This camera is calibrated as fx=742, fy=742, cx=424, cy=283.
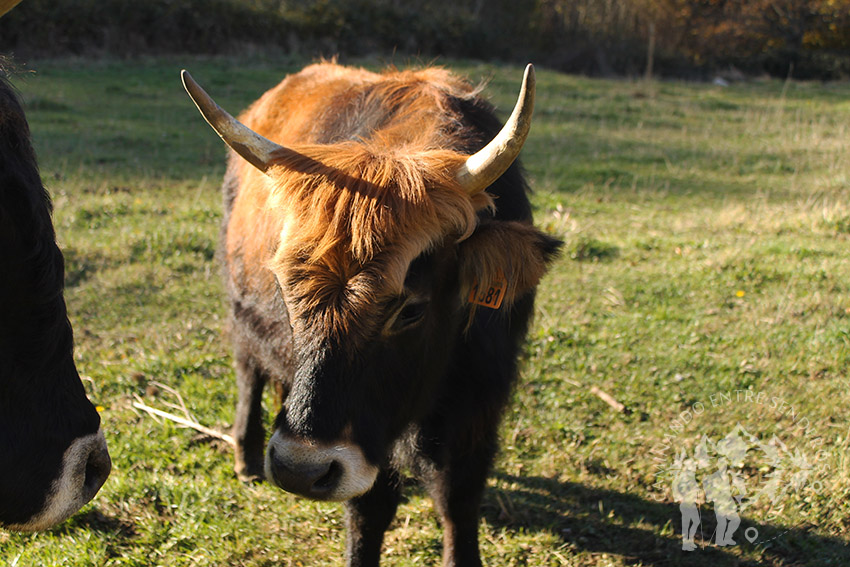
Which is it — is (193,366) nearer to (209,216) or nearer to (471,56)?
(209,216)

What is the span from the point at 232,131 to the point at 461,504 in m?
1.89

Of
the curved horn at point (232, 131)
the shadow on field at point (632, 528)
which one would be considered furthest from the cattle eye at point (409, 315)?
the shadow on field at point (632, 528)

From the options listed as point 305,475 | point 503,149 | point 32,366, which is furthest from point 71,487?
point 503,149

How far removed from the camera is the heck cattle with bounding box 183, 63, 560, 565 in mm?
2389

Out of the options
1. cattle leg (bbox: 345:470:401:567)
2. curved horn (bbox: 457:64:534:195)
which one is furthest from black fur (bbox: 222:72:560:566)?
curved horn (bbox: 457:64:534:195)

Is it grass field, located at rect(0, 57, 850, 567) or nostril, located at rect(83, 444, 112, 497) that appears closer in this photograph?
nostril, located at rect(83, 444, 112, 497)

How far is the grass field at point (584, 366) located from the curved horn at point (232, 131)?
6.15 ft

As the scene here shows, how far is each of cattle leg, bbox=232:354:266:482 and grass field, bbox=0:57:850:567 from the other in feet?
0.42

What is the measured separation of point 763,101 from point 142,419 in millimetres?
16410

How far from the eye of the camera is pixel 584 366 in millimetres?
5020

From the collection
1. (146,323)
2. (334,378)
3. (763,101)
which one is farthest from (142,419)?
(763,101)

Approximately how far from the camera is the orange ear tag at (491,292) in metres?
2.66

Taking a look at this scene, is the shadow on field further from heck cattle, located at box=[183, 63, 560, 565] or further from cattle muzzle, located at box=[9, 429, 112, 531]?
cattle muzzle, located at box=[9, 429, 112, 531]

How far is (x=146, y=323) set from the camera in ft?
18.2
